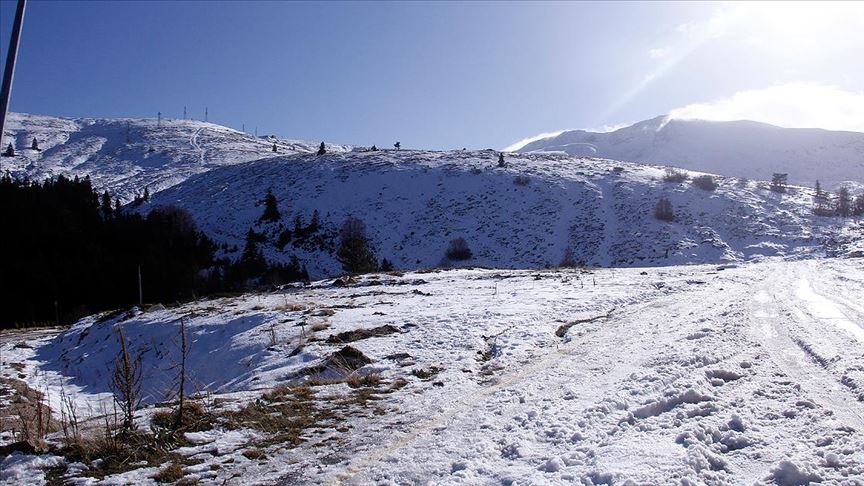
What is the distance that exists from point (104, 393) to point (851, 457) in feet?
53.7

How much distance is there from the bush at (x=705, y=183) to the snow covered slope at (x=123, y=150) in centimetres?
8973

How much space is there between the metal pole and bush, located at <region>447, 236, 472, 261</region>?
144ft

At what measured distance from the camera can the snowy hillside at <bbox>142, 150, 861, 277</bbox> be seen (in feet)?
151

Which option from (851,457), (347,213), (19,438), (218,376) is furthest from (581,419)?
(347,213)

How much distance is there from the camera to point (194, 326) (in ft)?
57.7

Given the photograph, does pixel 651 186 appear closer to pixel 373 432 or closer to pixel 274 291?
pixel 274 291

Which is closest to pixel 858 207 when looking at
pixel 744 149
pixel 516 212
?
pixel 516 212

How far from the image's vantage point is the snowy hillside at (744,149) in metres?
121

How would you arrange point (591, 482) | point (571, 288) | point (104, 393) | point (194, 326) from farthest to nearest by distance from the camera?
point (571, 288)
point (194, 326)
point (104, 393)
point (591, 482)

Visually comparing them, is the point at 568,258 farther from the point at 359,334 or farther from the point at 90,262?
the point at 90,262

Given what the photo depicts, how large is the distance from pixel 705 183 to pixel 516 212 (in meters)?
23.0

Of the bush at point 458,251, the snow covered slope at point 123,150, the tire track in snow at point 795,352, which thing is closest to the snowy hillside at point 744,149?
the bush at point 458,251

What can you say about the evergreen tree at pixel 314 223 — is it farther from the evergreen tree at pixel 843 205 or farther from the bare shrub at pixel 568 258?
the evergreen tree at pixel 843 205

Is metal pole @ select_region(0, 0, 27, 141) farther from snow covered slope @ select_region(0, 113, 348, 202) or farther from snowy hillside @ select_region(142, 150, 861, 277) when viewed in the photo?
snow covered slope @ select_region(0, 113, 348, 202)
